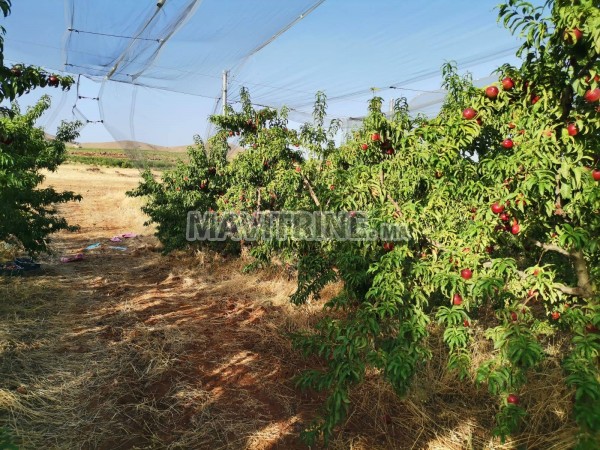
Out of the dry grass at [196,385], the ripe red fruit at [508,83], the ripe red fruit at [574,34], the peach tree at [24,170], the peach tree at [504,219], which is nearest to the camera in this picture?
the ripe red fruit at [574,34]

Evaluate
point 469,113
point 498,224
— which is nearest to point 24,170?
point 469,113

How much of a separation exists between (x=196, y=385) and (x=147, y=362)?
607 mm

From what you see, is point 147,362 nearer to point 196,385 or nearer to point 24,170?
point 196,385

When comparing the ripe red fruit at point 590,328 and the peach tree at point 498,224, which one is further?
the ripe red fruit at point 590,328

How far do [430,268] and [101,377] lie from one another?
2.89 m

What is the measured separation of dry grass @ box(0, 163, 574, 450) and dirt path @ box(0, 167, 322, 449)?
0.04 feet

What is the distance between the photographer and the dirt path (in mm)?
2844

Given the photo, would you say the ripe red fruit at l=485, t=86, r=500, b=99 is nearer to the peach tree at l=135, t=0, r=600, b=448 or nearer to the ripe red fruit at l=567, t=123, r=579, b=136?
the peach tree at l=135, t=0, r=600, b=448

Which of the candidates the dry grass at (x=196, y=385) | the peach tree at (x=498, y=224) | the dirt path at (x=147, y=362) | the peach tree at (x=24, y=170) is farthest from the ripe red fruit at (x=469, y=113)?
the peach tree at (x=24, y=170)

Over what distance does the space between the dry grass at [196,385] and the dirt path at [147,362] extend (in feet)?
0.04

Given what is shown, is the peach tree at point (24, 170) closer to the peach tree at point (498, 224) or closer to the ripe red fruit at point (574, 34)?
the peach tree at point (498, 224)

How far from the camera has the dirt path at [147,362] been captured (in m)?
2.84

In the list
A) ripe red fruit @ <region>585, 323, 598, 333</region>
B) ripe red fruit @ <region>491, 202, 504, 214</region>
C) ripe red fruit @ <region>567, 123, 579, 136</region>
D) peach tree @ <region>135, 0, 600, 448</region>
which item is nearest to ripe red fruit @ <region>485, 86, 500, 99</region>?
peach tree @ <region>135, 0, 600, 448</region>

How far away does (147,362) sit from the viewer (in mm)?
3715
